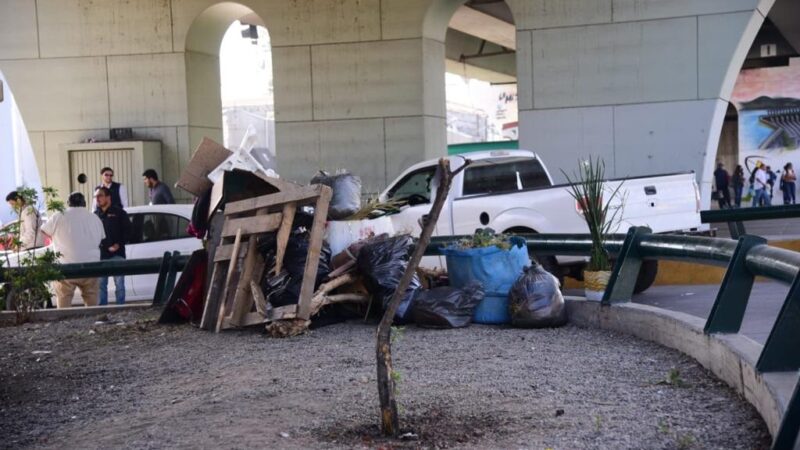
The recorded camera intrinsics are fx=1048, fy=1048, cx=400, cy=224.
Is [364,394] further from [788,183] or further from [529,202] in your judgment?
[788,183]

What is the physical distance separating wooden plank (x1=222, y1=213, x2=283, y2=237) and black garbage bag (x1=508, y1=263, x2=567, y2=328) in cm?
217

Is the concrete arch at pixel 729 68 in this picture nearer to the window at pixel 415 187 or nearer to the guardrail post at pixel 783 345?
the window at pixel 415 187

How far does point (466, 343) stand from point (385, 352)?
2719 mm

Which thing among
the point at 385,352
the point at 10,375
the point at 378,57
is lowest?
the point at 10,375

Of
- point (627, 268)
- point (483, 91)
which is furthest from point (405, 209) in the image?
point (483, 91)

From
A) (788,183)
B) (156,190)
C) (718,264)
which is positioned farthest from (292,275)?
(788,183)

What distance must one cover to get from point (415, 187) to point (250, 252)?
5.64 meters

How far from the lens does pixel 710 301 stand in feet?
37.3

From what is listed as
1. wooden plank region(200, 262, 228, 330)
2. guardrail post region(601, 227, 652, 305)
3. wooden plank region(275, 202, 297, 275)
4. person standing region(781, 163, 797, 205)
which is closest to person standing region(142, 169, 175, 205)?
wooden plank region(200, 262, 228, 330)

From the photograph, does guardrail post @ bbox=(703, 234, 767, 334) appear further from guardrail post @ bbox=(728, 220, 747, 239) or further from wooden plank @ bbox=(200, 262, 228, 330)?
guardrail post @ bbox=(728, 220, 747, 239)

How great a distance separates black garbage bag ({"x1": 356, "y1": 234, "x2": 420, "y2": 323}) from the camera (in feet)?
29.9

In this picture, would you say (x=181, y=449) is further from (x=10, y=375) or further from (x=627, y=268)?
(x=627, y=268)

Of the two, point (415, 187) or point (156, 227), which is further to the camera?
point (156, 227)

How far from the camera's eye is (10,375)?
7.96 meters
